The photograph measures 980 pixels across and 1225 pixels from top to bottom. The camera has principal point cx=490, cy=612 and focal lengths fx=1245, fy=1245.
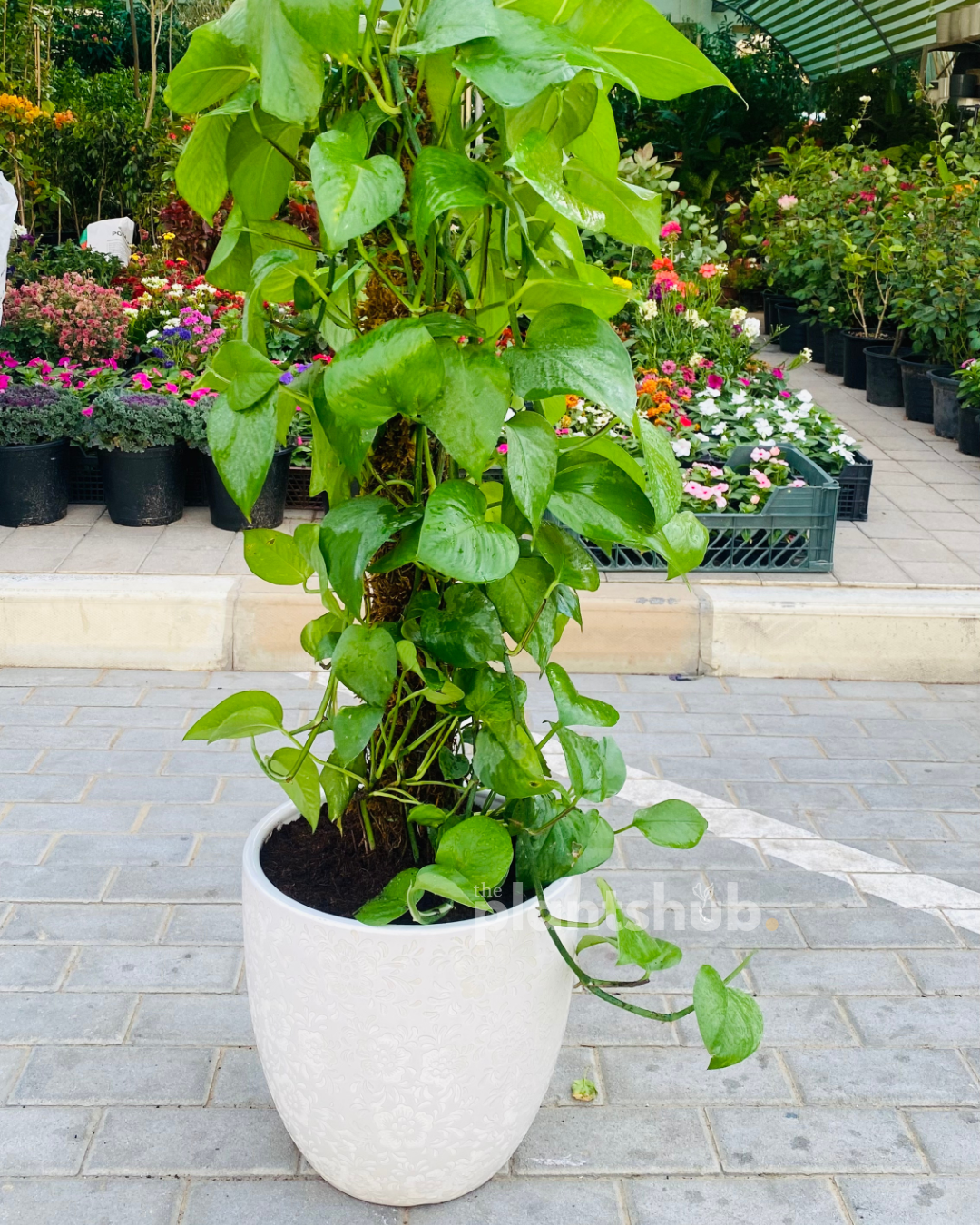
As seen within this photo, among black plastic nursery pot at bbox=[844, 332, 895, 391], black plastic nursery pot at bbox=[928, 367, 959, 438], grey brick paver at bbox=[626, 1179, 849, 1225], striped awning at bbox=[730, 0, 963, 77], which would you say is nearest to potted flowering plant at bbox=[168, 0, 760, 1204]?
grey brick paver at bbox=[626, 1179, 849, 1225]

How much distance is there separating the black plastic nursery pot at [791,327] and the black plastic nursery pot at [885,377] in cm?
165

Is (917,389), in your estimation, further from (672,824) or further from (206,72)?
(206,72)

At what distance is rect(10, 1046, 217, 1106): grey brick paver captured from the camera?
6.78 feet

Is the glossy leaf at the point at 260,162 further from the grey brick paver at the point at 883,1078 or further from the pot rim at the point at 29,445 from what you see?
the pot rim at the point at 29,445

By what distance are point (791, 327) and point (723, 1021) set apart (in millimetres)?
→ 7831

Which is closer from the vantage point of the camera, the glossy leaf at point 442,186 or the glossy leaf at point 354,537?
the glossy leaf at point 442,186

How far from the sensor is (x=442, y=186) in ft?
4.03

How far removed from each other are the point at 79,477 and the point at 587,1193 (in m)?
3.54

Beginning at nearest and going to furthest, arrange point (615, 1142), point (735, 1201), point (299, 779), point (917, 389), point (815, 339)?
point (299, 779)
point (735, 1201)
point (615, 1142)
point (917, 389)
point (815, 339)

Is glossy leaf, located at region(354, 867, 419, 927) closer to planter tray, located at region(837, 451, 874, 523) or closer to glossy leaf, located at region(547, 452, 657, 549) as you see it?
glossy leaf, located at region(547, 452, 657, 549)

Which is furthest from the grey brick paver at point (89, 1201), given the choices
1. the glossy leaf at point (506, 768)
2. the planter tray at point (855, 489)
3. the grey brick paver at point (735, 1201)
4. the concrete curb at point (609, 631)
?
the planter tray at point (855, 489)

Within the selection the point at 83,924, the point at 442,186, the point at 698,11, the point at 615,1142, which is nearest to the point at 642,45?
the point at 442,186

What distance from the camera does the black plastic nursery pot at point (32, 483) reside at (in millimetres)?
4332

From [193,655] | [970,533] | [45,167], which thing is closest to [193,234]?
[45,167]
